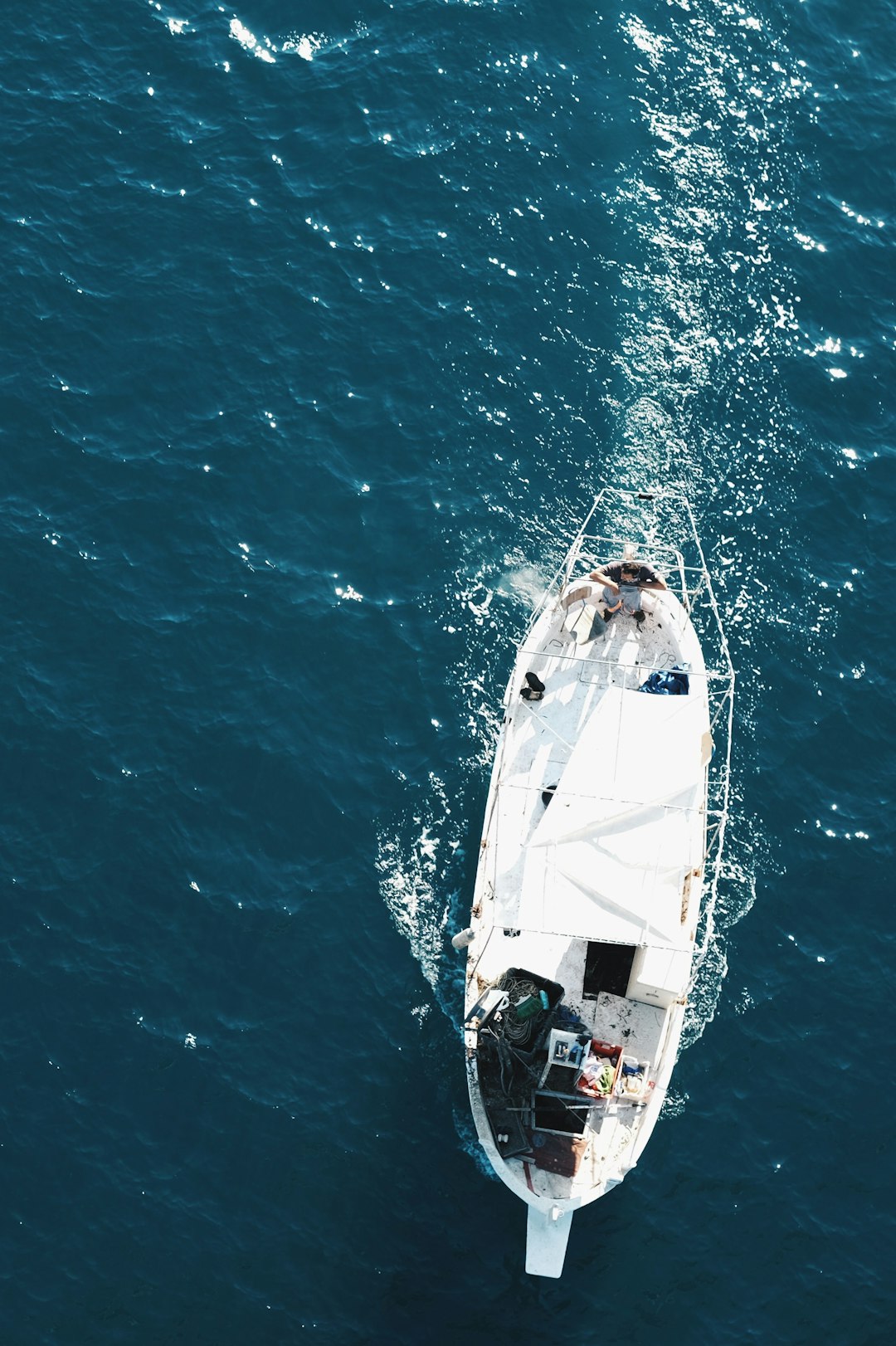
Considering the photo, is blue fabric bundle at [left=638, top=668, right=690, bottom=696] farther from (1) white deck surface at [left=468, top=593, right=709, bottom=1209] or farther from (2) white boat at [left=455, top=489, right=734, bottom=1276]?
(1) white deck surface at [left=468, top=593, right=709, bottom=1209]

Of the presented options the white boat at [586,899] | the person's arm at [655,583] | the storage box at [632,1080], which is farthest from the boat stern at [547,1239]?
the person's arm at [655,583]

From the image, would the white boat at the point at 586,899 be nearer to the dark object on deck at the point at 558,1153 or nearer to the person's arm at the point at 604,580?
the dark object on deck at the point at 558,1153

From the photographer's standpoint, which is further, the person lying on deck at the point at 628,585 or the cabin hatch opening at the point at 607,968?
the person lying on deck at the point at 628,585

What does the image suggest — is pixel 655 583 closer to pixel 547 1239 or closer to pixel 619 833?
pixel 619 833

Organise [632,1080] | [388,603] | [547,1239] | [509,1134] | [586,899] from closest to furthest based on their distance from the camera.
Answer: [547,1239] → [509,1134] → [632,1080] → [586,899] → [388,603]

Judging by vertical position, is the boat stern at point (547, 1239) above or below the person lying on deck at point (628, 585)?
below

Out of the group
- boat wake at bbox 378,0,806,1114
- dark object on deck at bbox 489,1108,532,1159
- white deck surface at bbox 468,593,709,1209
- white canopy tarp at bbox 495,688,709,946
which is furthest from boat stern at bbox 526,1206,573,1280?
white canopy tarp at bbox 495,688,709,946

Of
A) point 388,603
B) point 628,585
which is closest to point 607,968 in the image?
point 628,585
